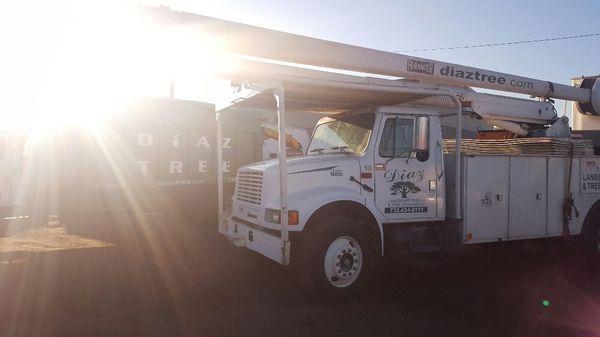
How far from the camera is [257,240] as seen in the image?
6.51 metres

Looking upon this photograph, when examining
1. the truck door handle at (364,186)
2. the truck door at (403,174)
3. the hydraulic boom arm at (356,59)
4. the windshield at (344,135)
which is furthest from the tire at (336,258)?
the hydraulic boom arm at (356,59)

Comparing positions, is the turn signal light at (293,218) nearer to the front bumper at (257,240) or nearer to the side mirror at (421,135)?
the front bumper at (257,240)

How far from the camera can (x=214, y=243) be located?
→ 408 inches

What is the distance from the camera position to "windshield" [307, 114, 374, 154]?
6906 millimetres

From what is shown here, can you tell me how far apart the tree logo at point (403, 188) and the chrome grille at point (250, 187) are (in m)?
1.70

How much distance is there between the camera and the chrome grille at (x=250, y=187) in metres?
6.66

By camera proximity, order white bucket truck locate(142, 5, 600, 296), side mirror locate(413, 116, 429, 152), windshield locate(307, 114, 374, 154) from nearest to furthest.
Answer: white bucket truck locate(142, 5, 600, 296) → side mirror locate(413, 116, 429, 152) → windshield locate(307, 114, 374, 154)

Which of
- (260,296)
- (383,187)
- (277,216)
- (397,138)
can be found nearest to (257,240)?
(277,216)

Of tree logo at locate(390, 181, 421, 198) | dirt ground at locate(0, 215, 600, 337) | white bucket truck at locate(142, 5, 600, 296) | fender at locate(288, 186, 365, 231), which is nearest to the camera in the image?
dirt ground at locate(0, 215, 600, 337)

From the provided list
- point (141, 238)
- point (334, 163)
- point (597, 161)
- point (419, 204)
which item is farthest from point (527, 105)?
point (141, 238)

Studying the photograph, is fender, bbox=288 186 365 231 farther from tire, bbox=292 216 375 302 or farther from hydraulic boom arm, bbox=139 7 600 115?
hydraulic boom arm, bbox=139 7 600 115

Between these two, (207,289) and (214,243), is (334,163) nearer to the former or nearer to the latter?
(207,289)

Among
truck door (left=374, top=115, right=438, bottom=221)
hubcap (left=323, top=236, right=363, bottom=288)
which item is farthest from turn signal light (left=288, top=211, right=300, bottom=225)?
truck door (left=374, top=115, right=438, bottom=221)

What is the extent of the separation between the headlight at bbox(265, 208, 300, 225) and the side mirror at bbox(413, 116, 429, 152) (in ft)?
6.12
